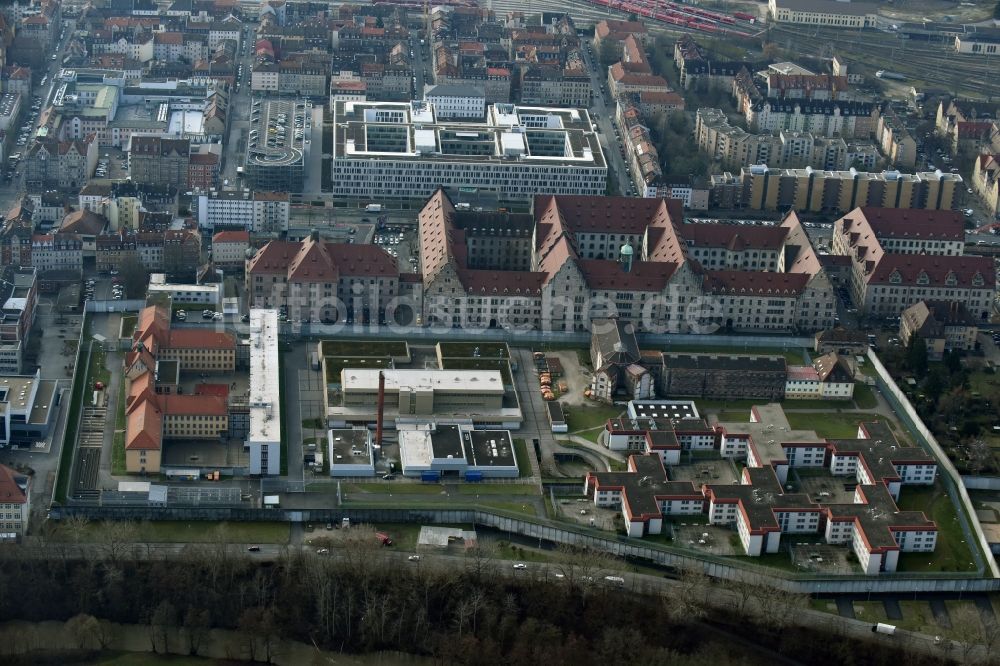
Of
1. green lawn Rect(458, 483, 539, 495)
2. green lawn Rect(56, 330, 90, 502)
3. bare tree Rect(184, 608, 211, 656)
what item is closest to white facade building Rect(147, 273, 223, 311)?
green lawn Rect(56, 330, 90, 502)

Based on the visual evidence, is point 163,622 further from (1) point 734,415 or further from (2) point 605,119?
(2) point 605,119

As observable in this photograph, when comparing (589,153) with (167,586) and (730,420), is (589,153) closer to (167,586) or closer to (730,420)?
(730,420)

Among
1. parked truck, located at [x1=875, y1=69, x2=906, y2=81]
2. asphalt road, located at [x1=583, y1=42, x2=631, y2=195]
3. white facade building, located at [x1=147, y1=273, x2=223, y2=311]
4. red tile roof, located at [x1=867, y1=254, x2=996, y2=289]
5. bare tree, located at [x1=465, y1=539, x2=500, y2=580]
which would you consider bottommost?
bare tree, located at [x1=465, y1=539, x2=500, y2=580]

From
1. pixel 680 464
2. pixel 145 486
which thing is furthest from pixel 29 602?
pixel 680 464

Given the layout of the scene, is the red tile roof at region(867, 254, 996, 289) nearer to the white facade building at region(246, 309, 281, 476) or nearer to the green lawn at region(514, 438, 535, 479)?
the green lawn at region(514, 438, 535, 479)

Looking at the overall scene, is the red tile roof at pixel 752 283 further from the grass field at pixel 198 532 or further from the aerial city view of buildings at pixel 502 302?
the grass field at pixel 198 532

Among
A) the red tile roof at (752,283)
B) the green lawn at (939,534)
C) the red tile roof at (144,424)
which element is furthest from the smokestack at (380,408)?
the green lawn at (939,534)

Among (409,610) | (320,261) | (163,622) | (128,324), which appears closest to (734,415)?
(409,610)
